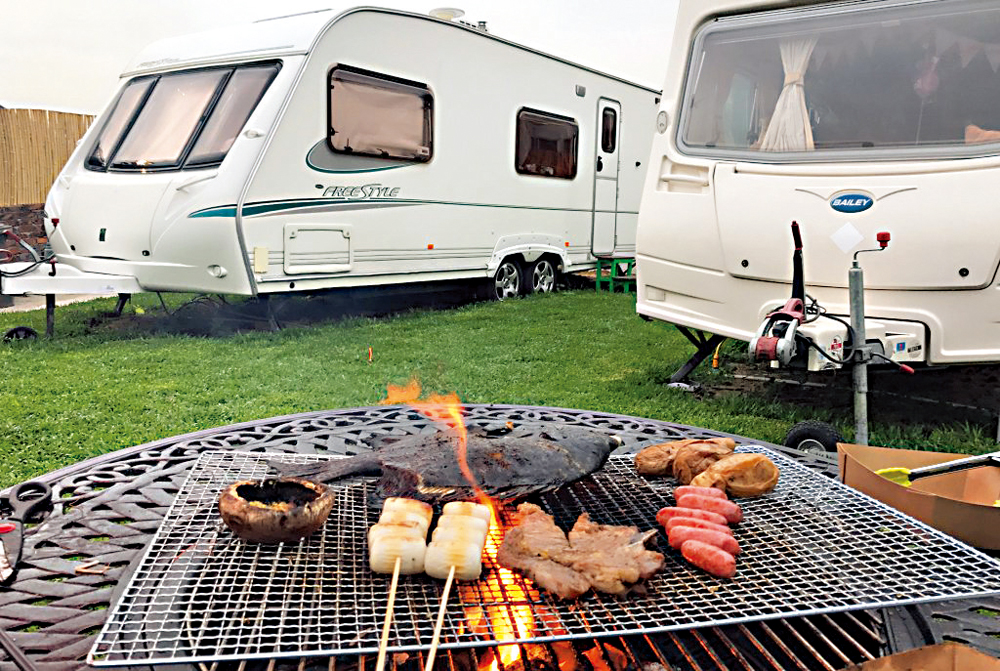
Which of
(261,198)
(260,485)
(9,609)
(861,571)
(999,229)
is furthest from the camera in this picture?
(261,198)

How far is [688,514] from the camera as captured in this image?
229 cm

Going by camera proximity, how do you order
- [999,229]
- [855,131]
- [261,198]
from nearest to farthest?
1. [999,229]
2. [855,131]
3. [261,198]

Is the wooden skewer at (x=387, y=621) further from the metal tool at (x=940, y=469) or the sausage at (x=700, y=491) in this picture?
the metal tool at (x=940, y=469)

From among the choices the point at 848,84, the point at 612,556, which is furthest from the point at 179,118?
Result: the point at 612,556

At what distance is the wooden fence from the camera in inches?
567

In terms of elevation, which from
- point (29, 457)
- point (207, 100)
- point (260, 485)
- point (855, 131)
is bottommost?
point (29, 457)

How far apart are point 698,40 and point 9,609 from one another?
5.90 m

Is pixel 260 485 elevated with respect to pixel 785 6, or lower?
lower

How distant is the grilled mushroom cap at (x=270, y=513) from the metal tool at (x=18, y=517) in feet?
1.94

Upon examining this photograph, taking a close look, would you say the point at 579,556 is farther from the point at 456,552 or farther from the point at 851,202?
the point at 851,202

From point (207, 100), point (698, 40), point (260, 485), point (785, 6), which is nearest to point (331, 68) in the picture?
point (207, 100)

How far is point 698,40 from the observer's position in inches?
240

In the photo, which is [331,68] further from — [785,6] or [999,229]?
[999,229]

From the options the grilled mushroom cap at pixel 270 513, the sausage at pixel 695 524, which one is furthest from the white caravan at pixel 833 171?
the grilled mushroom cap at pixel 270 513
